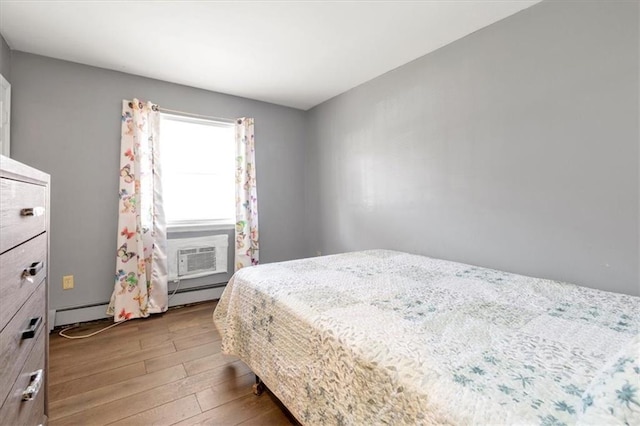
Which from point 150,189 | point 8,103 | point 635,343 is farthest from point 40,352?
point 8,103

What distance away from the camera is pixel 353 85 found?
2996mm

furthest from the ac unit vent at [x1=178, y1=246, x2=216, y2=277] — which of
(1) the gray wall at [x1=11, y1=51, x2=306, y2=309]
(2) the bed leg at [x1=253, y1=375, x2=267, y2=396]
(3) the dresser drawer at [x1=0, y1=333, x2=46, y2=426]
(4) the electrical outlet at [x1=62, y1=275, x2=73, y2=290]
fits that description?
(3) the dresser drawer at [x1=0, y1=333, x2=46, y2=426]

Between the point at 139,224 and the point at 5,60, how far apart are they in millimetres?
1510

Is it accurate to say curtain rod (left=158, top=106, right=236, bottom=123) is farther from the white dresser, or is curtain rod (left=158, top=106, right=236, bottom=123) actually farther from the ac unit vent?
the white dresser

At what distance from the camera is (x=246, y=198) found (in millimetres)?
3213

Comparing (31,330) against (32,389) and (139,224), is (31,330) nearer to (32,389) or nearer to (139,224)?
(32,389)

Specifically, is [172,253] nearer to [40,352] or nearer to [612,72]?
[40,352]

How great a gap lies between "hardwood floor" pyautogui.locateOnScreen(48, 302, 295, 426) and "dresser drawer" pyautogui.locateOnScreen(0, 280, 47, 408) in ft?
2.67

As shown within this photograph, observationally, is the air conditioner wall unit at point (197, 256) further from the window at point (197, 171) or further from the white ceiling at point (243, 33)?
the white ceiling at point (243, 33)

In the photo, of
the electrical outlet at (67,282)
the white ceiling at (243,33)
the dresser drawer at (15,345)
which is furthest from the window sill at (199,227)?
the dresser drawer at (15,345)

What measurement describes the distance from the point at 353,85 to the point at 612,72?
2011 millimetres

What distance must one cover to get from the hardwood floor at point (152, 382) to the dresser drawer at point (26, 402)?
0.47 meters

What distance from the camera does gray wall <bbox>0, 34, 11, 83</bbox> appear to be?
204 centimetres

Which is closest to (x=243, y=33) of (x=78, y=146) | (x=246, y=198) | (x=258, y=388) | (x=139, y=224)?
(x=246, y=198)
